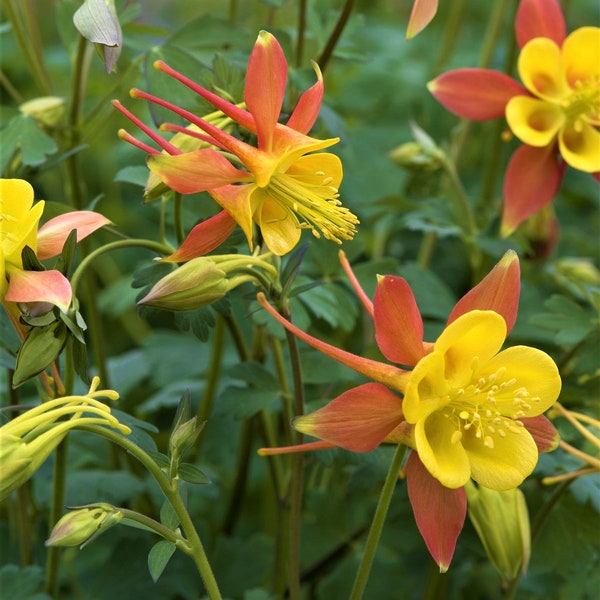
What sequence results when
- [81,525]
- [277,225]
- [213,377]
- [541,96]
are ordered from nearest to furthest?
1. [81,525]
2. [277,225]
3. [541,96]
4. [213,377]

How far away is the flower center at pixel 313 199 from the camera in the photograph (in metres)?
0.58

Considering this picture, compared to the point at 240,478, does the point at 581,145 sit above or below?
above

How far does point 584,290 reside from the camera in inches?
31.9

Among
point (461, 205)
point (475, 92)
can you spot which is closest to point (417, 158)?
point (461, 205)

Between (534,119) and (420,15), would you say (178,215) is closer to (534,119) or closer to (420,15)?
(420,15)

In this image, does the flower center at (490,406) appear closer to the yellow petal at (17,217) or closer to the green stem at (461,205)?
the yellow petal at (17,217)

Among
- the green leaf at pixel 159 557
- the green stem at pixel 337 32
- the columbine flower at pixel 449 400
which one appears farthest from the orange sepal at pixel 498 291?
the green stem at pixel 337 32

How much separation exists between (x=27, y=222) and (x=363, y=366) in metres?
0.20

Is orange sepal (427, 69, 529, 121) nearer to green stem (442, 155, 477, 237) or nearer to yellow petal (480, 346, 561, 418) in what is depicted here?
green stem (442, 155, 477, 237)

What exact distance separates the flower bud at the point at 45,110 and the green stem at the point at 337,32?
223mm

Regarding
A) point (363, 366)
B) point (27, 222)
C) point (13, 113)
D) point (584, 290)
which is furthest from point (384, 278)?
point (13, 113)

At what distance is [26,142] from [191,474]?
13.4 inches

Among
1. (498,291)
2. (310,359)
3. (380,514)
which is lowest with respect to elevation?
(310,359)

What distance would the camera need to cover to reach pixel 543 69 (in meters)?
0.82
